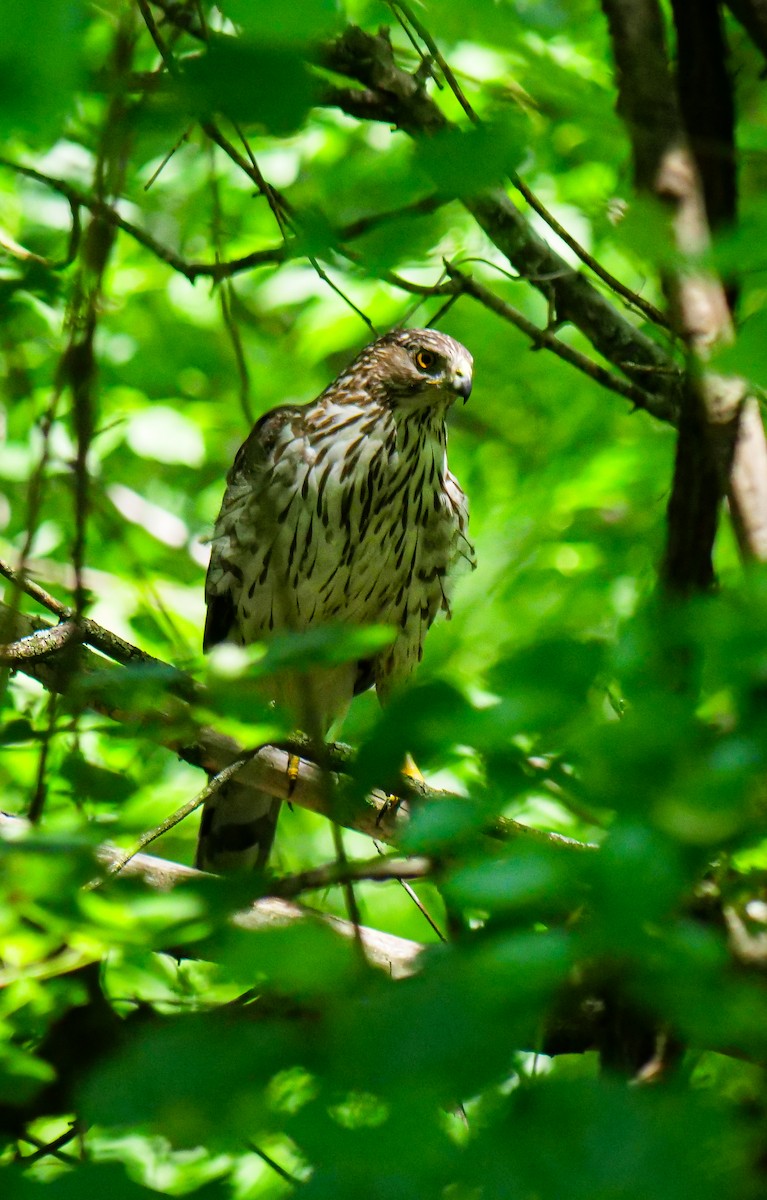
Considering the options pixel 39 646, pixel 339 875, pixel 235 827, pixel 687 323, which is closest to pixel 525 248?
pixel 687 323

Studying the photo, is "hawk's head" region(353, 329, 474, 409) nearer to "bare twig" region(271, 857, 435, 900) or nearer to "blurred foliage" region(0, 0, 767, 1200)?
"blurred foliage" region(0, 0, 767, 1200)

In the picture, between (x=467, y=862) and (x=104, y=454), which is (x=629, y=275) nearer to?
(x=104, y=454)

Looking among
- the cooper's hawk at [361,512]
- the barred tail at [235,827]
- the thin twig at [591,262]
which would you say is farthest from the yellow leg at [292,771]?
the thin twig at [591,262]

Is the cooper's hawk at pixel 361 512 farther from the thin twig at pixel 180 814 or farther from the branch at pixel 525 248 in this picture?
the thin twig at pixel 180 814

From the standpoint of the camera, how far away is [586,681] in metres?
1.43

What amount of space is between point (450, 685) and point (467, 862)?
217 millimetres

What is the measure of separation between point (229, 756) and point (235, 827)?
1816mm

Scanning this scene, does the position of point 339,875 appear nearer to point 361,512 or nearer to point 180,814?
point 180,814

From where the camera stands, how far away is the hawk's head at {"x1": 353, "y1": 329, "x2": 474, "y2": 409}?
4668mm

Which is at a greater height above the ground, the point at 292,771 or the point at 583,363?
the point at 583,363

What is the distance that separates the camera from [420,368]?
4.83 meters

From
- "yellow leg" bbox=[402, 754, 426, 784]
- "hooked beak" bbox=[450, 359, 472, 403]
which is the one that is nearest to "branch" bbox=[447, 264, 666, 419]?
"hooked beak" bbox=[450, 359, 472, 403]

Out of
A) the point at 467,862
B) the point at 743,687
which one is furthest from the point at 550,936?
the point at 743,687

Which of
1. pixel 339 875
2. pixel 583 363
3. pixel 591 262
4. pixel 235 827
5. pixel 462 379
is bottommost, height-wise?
pixel 235 827
